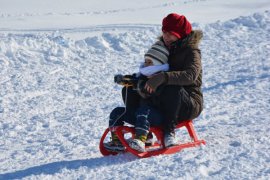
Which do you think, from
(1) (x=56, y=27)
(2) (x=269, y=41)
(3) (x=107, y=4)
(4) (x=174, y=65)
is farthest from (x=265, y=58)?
(3) (x=107, y=4)

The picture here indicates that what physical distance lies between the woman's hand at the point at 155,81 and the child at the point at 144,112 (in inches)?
3.5

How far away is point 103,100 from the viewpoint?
700cm

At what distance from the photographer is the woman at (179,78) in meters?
4.02

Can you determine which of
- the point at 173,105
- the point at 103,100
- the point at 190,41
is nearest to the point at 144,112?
the point at 173,105

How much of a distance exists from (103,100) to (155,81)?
3.08 m

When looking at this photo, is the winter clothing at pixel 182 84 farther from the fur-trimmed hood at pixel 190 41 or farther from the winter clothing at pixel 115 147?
the winter clothing at pixel 115 147

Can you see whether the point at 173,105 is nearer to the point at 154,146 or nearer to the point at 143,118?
the point at 143,118

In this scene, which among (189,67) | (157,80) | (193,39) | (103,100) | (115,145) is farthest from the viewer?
(103,100)

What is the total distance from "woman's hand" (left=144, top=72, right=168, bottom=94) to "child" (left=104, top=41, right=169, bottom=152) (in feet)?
0.29

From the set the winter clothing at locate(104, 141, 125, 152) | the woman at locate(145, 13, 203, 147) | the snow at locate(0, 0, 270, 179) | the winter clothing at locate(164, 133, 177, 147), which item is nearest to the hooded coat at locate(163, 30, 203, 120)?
the woman at locate(145, 13, 203, 147)

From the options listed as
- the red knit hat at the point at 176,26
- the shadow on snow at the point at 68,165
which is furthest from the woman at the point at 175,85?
the shadow on snow at the point at 68,165

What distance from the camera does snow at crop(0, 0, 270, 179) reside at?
12.6ft

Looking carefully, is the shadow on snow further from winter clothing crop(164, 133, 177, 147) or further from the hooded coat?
the hooded coat

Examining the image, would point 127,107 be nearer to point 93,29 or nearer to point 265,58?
point 265,58
